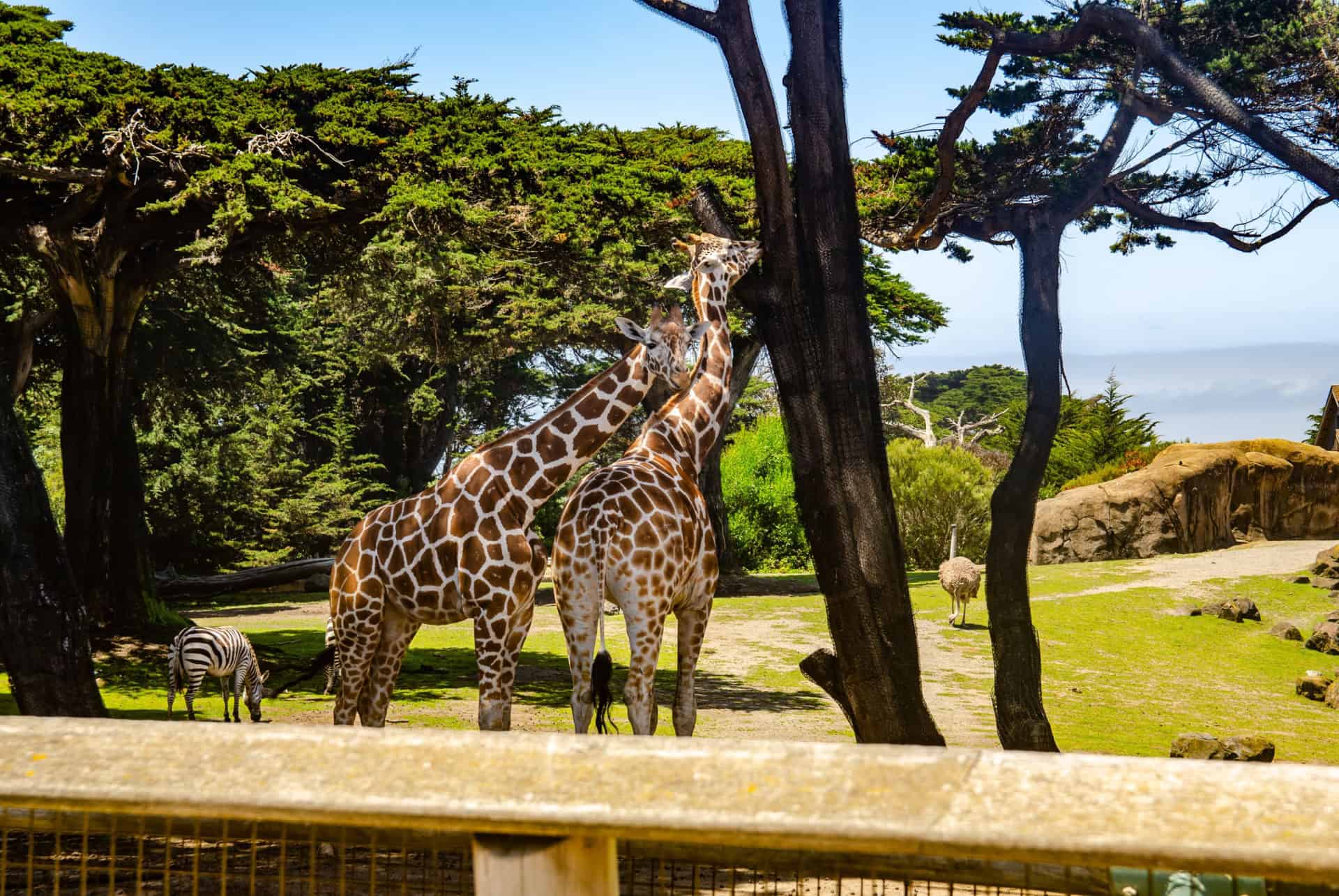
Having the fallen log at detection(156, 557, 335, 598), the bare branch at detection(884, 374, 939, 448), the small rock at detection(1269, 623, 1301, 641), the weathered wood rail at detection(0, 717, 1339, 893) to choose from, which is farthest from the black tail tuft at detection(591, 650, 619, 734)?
the bare branch at detection(884, 374, 939, 448)

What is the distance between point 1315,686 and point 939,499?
14.1 meters

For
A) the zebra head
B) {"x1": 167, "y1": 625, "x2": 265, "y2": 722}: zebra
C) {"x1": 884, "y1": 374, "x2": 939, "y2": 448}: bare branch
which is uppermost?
{"x1": 884, "y1": 374, "x2": 939, "y2": 448}: bare branch

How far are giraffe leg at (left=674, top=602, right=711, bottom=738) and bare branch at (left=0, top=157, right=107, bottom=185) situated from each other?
7908 mm

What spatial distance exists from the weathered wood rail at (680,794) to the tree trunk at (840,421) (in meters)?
4.81

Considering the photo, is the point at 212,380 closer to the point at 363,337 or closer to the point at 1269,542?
the point at 363,337

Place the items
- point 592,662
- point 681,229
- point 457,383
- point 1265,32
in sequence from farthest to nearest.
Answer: point 457,383
point 681,229
point 1265,32
point 592,662

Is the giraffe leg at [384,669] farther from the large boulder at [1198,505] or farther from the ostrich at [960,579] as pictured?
the large boulder at [1198,505]

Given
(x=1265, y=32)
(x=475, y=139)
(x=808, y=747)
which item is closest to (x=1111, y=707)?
(x=1265, y=32)

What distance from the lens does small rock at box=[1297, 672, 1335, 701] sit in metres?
13.3

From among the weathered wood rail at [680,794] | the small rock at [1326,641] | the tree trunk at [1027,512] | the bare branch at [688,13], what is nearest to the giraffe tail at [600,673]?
the tree trunk at [1027,512]

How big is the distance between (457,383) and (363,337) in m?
3.47

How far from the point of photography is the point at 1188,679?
1448 centimetres

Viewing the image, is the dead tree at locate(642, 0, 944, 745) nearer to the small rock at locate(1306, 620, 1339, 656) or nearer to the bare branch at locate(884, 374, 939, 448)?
the small rock at locate(1306, 620, 1339, 656)

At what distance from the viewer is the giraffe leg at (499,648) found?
6.29 m
